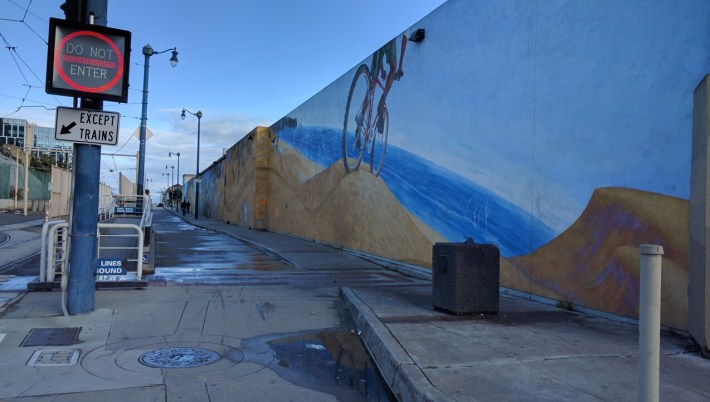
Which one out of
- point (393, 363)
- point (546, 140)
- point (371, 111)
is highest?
point (371, 111)

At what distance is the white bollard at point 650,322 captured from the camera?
107 inches

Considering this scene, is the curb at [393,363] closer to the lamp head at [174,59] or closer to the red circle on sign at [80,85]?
the red circle on sign at [80,85]

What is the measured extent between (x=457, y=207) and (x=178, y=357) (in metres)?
6.64

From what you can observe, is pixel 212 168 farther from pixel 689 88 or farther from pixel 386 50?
pixel 689 88

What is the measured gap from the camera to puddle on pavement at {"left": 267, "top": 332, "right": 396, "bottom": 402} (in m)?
4.76

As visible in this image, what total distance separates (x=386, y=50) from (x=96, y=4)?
8.41 meters

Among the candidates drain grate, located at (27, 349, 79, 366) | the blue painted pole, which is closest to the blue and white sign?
the blue painted pole

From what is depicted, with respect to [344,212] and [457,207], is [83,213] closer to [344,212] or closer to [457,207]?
[457,207]

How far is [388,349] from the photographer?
5.29 meters

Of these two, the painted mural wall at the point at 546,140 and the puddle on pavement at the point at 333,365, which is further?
the painted mural wall at the point at 546,140

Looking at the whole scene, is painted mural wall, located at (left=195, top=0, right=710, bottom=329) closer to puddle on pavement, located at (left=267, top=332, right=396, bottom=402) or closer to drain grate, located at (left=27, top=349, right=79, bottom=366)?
puddle on pavement, located at (left=267, top=332, right=396, bottom=402)

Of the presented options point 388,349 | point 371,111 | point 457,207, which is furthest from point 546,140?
point 371,111

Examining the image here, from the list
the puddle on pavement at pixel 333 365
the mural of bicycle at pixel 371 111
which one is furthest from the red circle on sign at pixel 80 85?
the mural of bicycle at pixel 371 111

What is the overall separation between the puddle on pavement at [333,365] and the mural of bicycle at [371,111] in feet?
27.1
